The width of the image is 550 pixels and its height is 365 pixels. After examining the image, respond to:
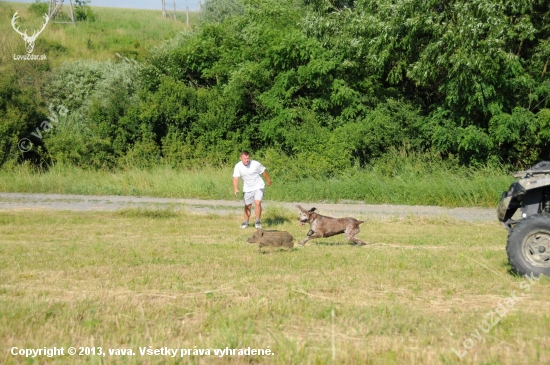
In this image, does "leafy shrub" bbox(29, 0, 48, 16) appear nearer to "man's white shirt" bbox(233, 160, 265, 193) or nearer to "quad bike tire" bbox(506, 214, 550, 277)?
"man's white shirt" bbox(233, 160, 265, 193)

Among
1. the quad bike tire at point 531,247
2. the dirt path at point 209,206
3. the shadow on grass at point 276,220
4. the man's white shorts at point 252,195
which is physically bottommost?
the dirt path at point 209,206

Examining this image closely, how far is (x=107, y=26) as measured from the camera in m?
51.9

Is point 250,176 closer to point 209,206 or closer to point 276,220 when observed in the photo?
point 276,220

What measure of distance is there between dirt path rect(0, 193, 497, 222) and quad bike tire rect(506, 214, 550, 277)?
29.3 ft

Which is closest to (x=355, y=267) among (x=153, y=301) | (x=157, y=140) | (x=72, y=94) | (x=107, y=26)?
(x=153, y=301)

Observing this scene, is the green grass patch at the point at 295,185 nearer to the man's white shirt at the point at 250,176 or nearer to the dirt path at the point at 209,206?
the dirt path at the point at 209,206

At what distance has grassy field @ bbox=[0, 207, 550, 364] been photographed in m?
5.99

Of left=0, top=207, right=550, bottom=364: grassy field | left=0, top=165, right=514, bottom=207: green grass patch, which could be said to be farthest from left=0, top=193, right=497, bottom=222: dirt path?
left=0, top=207, right=550, bottom=364: grassy field

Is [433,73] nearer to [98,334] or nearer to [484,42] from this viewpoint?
[484,42]

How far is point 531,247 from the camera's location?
930 centimetres

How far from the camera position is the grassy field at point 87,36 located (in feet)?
126

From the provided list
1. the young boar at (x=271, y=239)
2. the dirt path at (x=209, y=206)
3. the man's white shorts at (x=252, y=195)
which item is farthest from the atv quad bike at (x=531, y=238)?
the dirt path at (x=209, y=206)

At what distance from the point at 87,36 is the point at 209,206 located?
28.4 meters

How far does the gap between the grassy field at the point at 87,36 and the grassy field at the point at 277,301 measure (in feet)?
91.0
